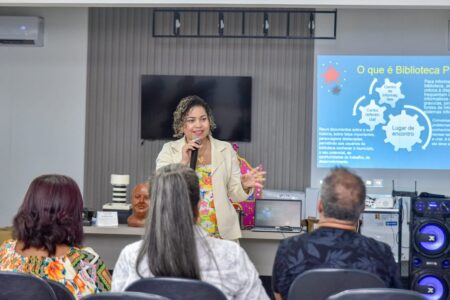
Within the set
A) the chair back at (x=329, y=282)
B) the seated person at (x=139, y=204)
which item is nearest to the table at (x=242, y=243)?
the seated person at (x=139, y=204)

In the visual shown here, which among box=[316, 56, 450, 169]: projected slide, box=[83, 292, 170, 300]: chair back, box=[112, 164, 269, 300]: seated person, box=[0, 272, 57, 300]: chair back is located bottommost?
box=[0, 272, 57, 300]: chair back

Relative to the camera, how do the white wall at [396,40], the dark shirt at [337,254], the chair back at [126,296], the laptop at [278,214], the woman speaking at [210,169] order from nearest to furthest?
the chair back at [126,296], the dark shirt at [337,254], the woman speaking at [210,169], the laptop at [278,214], the white wall at [396,40]

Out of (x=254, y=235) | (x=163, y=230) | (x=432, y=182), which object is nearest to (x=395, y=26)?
(x=432, y=182)

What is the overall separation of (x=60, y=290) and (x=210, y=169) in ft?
5.47

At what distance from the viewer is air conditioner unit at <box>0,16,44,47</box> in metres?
7.20

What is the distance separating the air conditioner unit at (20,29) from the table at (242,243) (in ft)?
11.0

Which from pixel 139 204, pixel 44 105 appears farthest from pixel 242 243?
pixel 44 105

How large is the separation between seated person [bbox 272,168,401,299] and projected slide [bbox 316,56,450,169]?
443cm

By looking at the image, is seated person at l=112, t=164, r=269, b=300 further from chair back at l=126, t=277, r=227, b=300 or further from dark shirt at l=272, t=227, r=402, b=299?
dark shirt at l=272, t=227, r=402, b=299

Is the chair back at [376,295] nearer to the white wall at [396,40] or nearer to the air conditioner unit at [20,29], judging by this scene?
the white wall at [396,40]

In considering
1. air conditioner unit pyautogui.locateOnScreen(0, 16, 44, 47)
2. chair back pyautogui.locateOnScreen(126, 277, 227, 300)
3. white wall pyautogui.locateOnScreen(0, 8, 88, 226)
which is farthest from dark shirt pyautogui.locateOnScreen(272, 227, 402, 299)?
air conditioner unit pyautogui.locateOnScreen(0, 16, 44, 47)

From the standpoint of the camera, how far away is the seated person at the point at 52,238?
2.23 m

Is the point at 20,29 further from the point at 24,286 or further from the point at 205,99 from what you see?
the point at 24,286

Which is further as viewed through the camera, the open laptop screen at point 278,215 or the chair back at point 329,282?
the open laptop screen at point 278,215
